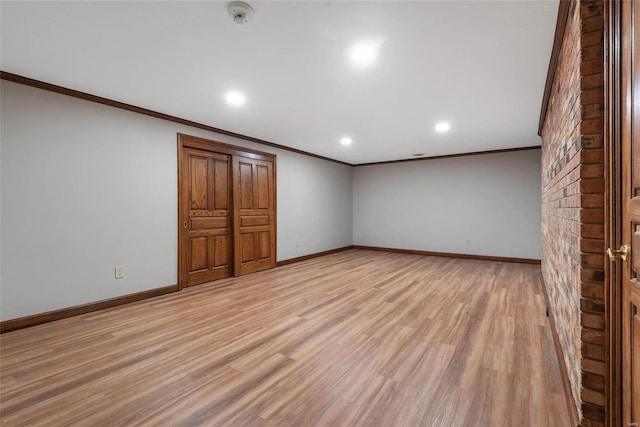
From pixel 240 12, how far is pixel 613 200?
6.75ft

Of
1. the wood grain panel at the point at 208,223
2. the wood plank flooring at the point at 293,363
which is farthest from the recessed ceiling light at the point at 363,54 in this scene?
the wood grain panel at the point at 208,223

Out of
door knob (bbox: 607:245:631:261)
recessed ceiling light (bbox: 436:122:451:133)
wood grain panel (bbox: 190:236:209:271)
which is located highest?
recessed ceiling light (bbox: 436:122:451:133)

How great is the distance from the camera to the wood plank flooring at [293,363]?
1506 mm

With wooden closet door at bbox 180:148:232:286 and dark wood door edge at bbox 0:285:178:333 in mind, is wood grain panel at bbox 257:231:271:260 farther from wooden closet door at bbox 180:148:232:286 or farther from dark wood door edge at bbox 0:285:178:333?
dark wood door edge at bbox 0:285:178:333

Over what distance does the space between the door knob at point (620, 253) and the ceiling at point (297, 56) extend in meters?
1.48

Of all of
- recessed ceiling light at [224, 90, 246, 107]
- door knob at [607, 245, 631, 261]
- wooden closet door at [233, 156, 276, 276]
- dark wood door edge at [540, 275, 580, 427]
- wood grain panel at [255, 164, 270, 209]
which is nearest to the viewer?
door knob at [607, 245, 631, 261]

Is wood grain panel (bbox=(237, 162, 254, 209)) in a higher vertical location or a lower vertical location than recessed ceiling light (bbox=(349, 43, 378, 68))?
lower

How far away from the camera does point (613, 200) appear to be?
1.11 m

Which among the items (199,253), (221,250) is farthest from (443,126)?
(199,253)

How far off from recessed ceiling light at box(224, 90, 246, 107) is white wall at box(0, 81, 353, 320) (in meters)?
1.12

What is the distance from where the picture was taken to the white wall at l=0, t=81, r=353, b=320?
2.57 m

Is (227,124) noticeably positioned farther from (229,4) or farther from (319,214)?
(319,214)

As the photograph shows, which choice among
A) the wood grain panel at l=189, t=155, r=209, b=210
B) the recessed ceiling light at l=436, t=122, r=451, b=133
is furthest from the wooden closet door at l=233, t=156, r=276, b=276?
the recessed ceiling light at l=436, t=122, r=451, b=133

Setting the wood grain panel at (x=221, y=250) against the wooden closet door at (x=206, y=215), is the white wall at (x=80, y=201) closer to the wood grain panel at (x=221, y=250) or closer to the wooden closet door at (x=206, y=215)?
the wooden closet door at (x=206, y=215)
